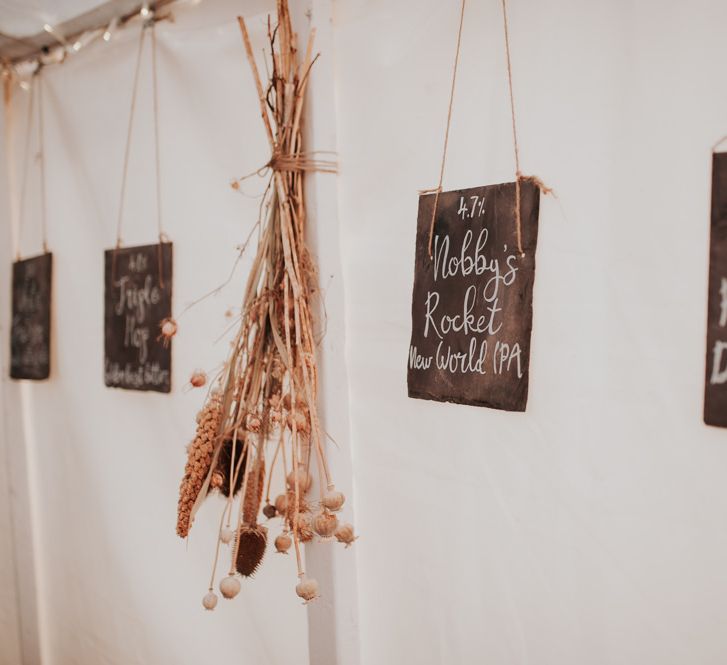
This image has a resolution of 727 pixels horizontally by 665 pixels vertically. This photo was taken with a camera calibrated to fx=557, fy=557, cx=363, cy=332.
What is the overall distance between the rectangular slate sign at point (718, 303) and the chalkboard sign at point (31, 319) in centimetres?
161

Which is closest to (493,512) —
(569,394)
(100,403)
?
(569,394)

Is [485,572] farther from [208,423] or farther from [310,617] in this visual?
[208,423]

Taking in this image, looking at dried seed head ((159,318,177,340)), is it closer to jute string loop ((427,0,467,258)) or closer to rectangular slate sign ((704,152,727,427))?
jute string loop ((427,0,467,258))

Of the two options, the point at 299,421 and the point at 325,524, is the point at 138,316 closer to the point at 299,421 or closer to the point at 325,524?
the point at 299,421

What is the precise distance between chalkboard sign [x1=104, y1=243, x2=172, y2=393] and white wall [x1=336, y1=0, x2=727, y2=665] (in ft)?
1.66

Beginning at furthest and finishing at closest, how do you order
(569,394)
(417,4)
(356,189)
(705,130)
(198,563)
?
1. (198,563)
2. (356,189)
3. (417,4)
4. (569,394)
5. (705,130)

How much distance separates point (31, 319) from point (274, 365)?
108cm

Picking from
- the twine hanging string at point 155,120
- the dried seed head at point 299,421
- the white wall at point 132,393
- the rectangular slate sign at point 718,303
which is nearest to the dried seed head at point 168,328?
the white wall at point 132,393

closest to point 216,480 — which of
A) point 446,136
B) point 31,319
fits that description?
point 446,136

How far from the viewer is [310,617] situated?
1.09 meters

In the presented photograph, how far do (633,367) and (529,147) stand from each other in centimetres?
36

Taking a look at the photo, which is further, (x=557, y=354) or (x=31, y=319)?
(x=31, y=319)

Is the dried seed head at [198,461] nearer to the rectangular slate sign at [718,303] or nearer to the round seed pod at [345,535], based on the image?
the round seed pod at [345,535]

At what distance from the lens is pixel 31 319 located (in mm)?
1656
